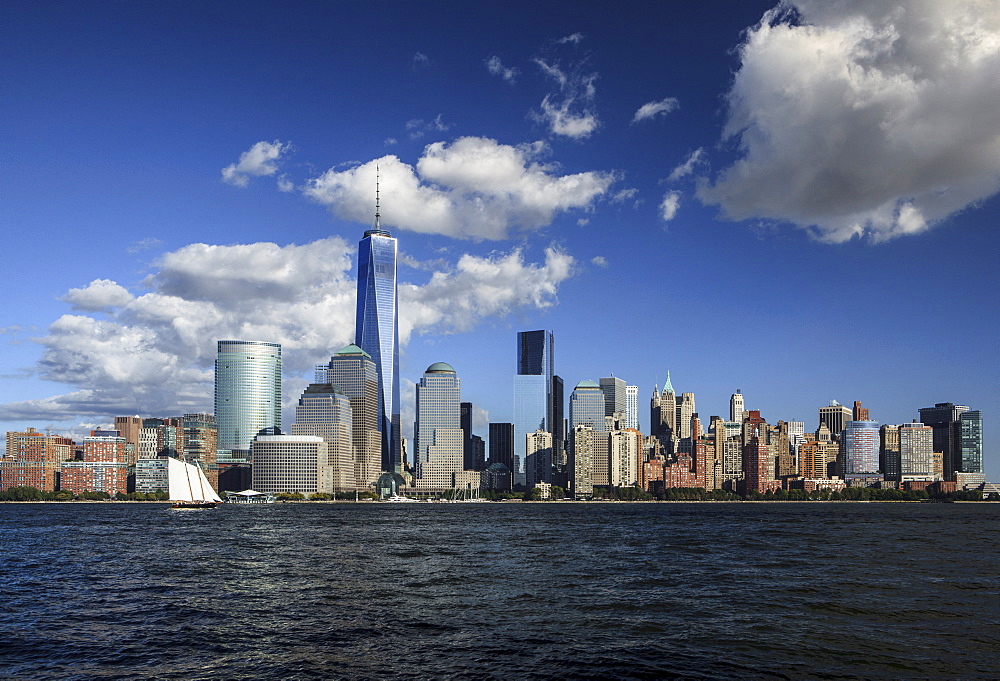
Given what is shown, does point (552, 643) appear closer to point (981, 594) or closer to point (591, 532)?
point (981, 594)

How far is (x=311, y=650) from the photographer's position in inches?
1731

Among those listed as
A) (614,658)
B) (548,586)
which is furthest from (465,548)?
(614,658)

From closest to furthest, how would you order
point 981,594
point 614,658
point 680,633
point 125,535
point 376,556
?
point 614,658
point 680,633
point 981,594
point 376,556
point 125,535

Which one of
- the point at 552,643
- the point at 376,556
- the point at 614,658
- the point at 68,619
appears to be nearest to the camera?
the point at 614,658

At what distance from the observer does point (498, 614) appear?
5469cm

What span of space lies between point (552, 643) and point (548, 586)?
23572 mm

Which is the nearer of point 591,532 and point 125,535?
point 125,535

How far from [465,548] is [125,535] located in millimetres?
65981

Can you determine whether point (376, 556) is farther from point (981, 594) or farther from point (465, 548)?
point (981, 594)

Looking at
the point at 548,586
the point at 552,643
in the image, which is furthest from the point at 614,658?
the point at 548,586

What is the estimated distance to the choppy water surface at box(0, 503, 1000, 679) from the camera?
41.1 meters

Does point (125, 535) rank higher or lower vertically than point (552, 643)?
lower

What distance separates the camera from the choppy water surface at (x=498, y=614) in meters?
41.1

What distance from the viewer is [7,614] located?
56281 millimetres
